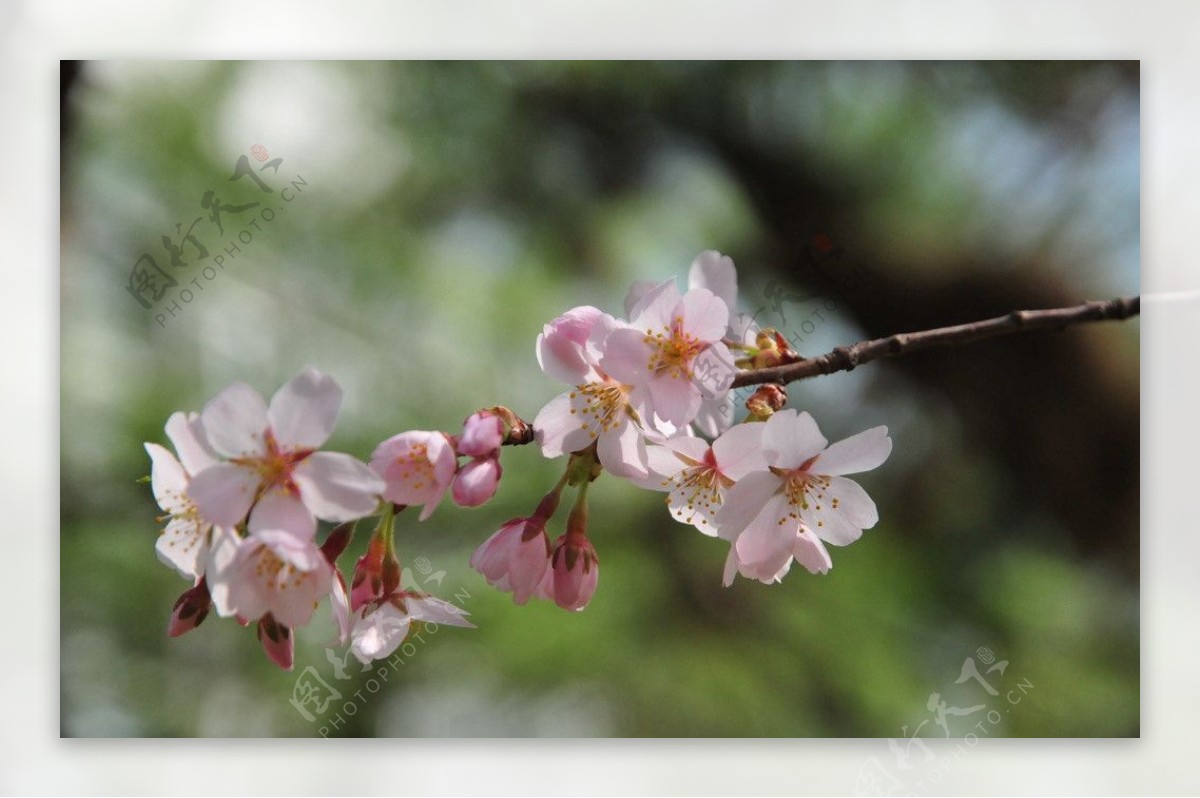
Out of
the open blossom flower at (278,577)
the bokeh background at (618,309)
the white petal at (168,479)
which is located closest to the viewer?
the open blossom flower at (278,577)

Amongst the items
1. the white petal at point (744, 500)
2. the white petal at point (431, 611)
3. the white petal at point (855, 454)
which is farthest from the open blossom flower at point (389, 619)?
the white petal at point (855, 454)

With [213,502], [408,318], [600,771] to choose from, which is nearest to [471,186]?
[408,318]

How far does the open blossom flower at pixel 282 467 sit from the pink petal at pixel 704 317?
13.2 inches

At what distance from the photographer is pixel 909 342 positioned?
108 cm

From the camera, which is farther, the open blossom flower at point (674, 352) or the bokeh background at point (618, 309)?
the bokeh background at point (618, 309)

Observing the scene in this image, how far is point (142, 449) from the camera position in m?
1.58

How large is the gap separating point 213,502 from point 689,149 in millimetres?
899

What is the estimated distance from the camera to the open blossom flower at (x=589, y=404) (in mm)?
1096

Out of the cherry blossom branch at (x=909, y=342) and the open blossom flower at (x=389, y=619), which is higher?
the cherry blossom branch at (x=909, y=342)

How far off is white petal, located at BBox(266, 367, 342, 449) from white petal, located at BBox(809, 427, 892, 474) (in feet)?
1.59

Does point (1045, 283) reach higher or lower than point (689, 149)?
lower

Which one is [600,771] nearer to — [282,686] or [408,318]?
[282,686]

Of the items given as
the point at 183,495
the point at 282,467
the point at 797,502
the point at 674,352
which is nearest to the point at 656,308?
the point at 674,352

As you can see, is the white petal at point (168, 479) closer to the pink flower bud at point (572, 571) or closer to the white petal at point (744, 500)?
the pink flower bud at point (572, 571)
